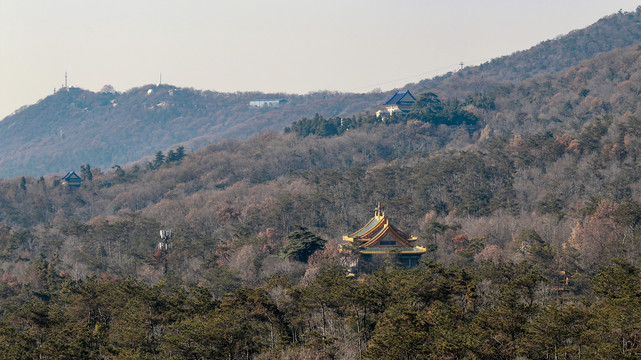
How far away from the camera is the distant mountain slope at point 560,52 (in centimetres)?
16925

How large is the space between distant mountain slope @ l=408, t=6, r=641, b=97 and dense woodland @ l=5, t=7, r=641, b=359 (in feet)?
154

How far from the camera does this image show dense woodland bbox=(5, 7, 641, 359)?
2619cm

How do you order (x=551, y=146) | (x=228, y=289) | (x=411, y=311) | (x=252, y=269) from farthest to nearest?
(x=551, y=146)
(x=252, y=269)
(x=228, y=289)
(x=411, y=311)

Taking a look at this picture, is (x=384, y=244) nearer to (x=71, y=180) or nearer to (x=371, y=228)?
(x=371, y=228)

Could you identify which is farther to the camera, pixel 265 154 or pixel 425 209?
pixel 265 154

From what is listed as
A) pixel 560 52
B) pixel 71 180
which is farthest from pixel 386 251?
pixel 560 52

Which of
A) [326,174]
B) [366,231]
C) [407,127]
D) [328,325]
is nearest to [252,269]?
[366,231]

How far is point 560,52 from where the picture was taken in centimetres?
17475

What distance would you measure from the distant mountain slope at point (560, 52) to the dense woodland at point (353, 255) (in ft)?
154

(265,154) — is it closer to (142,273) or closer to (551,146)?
(551,146)

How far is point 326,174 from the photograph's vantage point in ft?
251

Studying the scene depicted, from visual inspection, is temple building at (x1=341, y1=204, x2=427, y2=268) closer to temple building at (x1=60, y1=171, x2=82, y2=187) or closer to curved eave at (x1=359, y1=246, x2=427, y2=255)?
curved eave at (x1=359, y1=246, x2=427, y2=255)

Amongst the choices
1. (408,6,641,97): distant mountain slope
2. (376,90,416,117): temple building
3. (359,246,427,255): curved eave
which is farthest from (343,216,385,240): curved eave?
(408,6,641,97): distant mountain slope

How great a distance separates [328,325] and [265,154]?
67806mm
